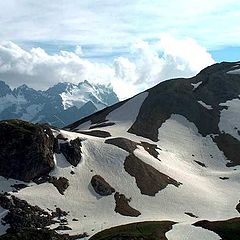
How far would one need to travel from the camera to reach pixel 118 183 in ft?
390

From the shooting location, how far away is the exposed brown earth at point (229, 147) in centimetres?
15450

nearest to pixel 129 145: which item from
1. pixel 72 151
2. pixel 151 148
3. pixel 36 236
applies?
pixel 151 148

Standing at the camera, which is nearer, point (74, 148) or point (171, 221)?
point (171, 221)

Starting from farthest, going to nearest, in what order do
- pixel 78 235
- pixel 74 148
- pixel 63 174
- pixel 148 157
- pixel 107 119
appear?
pixel 107 119, pixel 148 157, pixel 74 148, pixel 63 174, pixel 78 235

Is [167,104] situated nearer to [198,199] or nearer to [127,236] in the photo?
[198,199]

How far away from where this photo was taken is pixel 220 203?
390 feet

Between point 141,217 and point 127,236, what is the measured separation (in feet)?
72.3

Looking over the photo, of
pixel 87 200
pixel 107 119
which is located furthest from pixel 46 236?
pixel 107 119

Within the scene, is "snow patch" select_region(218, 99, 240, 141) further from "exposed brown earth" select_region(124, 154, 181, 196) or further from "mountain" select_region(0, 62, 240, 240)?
"exposed brown earth" select_region(124, 154, 181, 196)

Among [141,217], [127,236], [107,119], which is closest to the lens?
[127,236]

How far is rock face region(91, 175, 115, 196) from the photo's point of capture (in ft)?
374

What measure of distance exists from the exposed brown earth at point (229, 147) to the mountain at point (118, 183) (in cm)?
32

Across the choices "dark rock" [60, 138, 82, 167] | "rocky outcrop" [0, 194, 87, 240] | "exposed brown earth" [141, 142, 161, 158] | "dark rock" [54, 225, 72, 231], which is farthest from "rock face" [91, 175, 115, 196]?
"exposed brown earth" [141, 142, 161, 158]

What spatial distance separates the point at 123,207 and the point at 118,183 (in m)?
9.82
